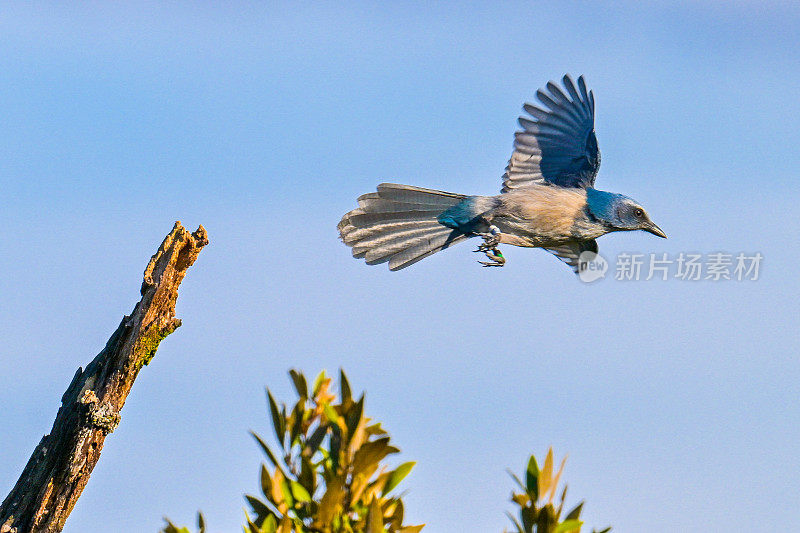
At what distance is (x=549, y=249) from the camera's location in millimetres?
8469

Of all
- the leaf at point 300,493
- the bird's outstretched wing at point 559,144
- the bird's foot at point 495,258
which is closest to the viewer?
the leaf at point 300,493

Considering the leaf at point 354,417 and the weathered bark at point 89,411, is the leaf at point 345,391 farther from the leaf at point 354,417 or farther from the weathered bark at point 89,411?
the weathered bark at point 89,411

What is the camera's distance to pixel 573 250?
8.41 m

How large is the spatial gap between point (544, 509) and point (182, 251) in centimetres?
277

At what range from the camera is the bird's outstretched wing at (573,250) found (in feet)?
27.4

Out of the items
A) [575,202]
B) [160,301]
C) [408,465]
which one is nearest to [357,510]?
[408,465]

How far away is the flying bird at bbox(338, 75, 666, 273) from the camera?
7.52m

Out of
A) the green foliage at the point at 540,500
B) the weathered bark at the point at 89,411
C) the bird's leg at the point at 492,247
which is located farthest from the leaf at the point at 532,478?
the bird's leg at the point at 492,247

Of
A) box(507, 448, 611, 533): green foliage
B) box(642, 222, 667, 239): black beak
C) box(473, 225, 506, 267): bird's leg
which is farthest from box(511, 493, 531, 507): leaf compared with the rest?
box(642, 222, 667, 239): black beak

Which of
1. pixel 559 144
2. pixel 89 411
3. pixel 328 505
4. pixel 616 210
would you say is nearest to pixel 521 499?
pixel 328 505

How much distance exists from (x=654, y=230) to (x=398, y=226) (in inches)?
94.9

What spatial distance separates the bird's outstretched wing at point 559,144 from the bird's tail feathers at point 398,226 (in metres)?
0.77

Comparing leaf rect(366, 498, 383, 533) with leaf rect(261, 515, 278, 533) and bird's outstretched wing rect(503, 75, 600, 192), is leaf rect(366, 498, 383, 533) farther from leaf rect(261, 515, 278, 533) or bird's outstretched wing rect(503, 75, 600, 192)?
bird's outstretched wing rect(503, 75, 600, 192)

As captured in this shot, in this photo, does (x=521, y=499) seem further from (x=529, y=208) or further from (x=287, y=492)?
(x=529, y=208)
